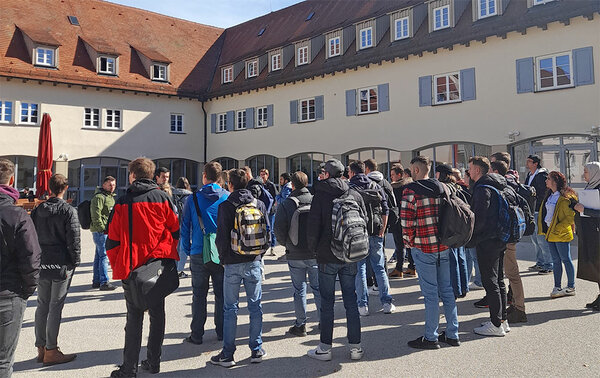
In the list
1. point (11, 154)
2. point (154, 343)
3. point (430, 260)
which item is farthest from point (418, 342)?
point (11, 154)

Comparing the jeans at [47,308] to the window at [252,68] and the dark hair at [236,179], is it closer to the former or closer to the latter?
the dark hair at [236,179]

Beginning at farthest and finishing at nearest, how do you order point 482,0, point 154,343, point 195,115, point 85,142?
point 195,115
point 85,142
point 482,0
point 154,343

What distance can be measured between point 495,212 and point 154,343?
12.5 feet

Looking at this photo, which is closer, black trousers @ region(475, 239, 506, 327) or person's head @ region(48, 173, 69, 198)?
person's head @ region(48, 173, 69, 198)

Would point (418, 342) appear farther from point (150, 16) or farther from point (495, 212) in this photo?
point (150, 16)

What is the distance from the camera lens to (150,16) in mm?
28078

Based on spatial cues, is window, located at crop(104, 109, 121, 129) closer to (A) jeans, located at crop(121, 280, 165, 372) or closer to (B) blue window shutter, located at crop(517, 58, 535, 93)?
(B) blue window shutter, located at crop(517, 58, 535, 93)

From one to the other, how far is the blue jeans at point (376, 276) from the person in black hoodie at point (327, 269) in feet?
4.59

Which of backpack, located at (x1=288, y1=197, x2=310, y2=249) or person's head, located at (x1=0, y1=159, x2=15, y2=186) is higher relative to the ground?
person's head, located at (x1=0, y1=159, x2=15, y2=186)

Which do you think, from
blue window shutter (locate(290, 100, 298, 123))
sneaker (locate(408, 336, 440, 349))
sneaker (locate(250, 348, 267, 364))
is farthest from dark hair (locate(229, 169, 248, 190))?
blue window shutter (locate(290, 100, 298, 123))

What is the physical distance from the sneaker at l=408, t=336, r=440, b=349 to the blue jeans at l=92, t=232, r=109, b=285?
5.16m

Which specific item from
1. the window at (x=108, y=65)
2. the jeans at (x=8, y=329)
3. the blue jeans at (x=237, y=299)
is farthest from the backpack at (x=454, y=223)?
the window at (x=108, y=65)

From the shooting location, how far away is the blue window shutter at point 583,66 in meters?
13.3

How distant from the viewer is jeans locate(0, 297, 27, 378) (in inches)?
121
